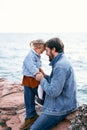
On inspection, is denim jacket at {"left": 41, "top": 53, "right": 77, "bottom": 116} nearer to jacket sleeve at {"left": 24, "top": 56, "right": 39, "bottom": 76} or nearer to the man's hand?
the man's hand

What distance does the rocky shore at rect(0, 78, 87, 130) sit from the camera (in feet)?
17.7

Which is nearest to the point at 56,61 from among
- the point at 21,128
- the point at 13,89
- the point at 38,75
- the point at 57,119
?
the point at 38,75

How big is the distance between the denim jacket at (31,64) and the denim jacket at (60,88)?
0.44 metres

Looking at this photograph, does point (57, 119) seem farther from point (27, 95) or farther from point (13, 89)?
point (13, 89)

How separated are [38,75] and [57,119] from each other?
78cm

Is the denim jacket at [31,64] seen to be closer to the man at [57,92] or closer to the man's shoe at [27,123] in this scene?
the man at [57,92]

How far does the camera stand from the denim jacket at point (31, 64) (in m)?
5.79

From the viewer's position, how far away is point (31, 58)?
5891 millimetres

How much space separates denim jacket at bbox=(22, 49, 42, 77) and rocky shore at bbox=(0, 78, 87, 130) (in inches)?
35.6

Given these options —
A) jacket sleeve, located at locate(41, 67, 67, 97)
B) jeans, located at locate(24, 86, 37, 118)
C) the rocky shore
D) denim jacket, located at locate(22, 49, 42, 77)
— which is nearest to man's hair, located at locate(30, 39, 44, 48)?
denim jacket, located at locate(22, 49, 42, 77)

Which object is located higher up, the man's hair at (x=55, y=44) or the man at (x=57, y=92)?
the man's hair at (x=55, y=44)

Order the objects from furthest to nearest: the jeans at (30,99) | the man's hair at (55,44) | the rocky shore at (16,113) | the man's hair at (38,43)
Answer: the jeans at (30,99)
the man's hair at (38,43)
the rocky shore at (16,113)
the man's hair at (55,44)

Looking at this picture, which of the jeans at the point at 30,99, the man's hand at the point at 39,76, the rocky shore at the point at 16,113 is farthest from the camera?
the jeans at the point at 30,99

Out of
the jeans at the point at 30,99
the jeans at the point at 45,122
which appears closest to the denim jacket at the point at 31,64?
the jeans at the point at 30,99
